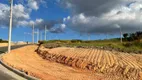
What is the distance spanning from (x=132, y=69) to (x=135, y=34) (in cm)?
4982

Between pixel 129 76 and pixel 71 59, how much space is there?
31.5ft

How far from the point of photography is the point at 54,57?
31484 millimetres

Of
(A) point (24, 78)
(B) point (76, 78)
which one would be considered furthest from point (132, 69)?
(A) point (24, 78)

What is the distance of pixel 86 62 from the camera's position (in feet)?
80.1

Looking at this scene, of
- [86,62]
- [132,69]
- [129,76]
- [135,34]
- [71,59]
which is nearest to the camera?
→ [129,76]

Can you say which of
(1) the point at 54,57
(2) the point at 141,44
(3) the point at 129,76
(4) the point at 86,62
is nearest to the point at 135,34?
(2) the point at 141,44

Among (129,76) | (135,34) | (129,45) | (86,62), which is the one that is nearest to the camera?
(129,76)

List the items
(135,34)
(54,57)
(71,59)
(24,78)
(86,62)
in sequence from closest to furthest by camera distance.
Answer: (24,78) < (86,62) < (71,59) < (54,57) < (135,34)

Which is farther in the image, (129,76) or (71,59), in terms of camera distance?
(71,59)

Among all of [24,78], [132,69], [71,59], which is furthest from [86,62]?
[24,78]

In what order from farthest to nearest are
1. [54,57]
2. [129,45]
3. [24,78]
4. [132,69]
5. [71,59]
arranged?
[129,45] → [54,57] → [71,59] → [132,69] → [24,78]

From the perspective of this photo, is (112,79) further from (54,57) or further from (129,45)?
(129,45)

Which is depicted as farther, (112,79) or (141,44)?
(141,44)

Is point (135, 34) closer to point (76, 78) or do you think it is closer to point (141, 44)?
point (141, 44)
